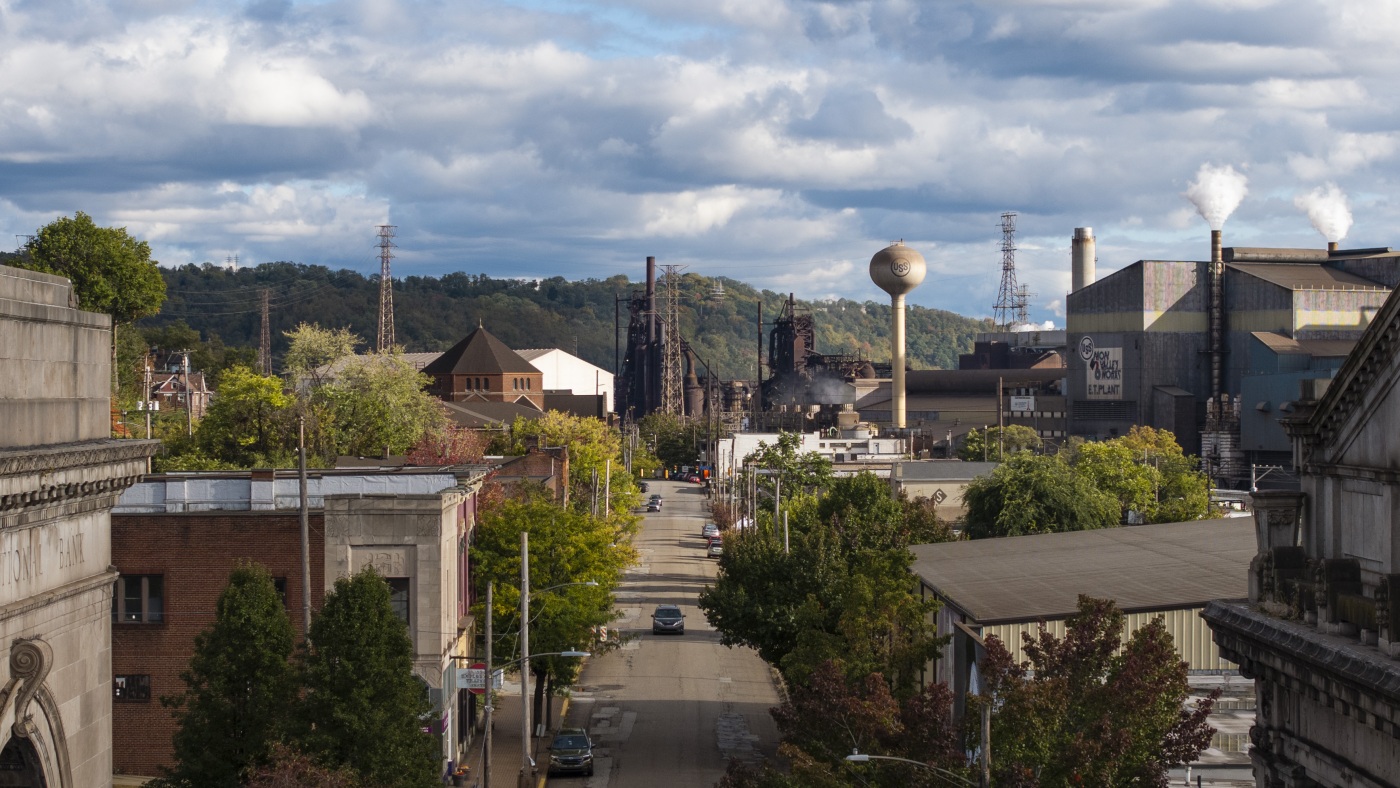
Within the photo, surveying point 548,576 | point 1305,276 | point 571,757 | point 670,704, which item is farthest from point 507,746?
point 1305,276

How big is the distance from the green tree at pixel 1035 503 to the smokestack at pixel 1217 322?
66.7m

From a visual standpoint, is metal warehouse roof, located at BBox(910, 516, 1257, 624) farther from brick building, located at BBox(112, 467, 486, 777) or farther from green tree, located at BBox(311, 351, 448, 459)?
green tree, located at BBox(311, 351, 448, 459)

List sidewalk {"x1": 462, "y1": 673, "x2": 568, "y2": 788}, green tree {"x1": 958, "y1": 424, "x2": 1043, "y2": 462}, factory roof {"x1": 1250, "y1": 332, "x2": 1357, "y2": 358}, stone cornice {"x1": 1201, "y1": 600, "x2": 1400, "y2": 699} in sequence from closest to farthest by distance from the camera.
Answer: stone cornice {"x1": 1201, "y1": 600, "x2": 1400, "y2": 699} → sidewalk {"x1": 462, "y1": 673, "x2": 568, "y2": 788} → factory roof {"x1": 1250, "y1": 332, "x2": 1357, "y2": 358} → green tree {"x1": 958, "y1": 424, "x2": 1043, "y2": 462}

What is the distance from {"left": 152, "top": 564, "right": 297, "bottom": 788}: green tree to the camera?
27719 millimetres

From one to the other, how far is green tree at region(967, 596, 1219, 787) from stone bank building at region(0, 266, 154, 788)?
41.8 feet

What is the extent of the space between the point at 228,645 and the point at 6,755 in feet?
25.3

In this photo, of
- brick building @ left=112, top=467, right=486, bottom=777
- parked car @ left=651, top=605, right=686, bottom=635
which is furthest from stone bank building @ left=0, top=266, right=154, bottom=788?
parked car @ left=651, top=605, right=686, bottom=635

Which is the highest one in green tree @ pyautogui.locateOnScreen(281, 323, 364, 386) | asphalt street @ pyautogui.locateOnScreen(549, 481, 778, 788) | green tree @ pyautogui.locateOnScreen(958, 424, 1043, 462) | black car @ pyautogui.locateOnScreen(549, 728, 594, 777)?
green tree @ pyautogui.locateOnScreen(281, 323, 364, 386)

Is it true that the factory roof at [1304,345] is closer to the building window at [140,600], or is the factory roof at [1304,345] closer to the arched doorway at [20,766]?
the building window at [140,600]

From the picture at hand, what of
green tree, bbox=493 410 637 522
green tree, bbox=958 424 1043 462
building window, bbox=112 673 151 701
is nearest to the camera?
building window, bbox=112 673 151 701

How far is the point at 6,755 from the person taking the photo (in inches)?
795

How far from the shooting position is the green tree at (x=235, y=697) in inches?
1091

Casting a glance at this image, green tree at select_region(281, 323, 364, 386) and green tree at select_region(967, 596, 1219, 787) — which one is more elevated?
green tree at select_region(281, 323, 364, 386)

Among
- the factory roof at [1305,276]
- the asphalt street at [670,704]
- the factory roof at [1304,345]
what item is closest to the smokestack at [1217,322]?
the factory roof at [1305,276]
